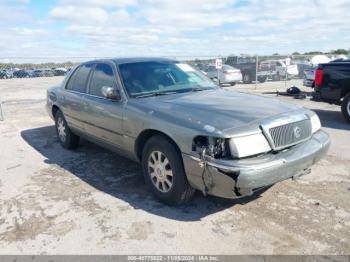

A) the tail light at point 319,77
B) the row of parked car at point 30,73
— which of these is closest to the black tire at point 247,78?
the tail light at point 319,77

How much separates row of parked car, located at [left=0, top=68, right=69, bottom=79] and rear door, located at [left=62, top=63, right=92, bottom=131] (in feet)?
80.1

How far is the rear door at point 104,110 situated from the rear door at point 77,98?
0.19m

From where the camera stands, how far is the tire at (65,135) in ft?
20.3

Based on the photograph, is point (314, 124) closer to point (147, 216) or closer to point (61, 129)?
point (147, 216)

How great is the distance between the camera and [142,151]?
13.6ft

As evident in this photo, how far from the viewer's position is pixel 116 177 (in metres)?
4.90

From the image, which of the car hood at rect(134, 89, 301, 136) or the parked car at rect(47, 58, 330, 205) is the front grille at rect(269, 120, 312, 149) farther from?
the car hood at rect(134, 89, 301, 136)

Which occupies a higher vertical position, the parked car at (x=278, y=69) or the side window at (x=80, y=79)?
the side window at (x=80, y=79)

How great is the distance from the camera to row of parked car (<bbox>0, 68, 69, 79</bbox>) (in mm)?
30497

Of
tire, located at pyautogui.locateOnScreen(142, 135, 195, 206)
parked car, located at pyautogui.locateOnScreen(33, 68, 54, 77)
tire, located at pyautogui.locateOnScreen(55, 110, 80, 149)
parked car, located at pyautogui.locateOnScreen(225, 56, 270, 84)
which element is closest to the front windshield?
tire, located at pyautogui.locateOnScreen(142, 135, 195, 206)

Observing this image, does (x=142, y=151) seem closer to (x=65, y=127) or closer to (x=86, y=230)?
(x=86, y=230)

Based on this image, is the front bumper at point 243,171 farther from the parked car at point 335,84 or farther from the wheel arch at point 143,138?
the parked car at point 335,84

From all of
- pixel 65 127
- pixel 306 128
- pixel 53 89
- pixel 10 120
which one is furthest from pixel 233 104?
pixel 10 120

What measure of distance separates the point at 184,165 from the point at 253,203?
40.8 inches
